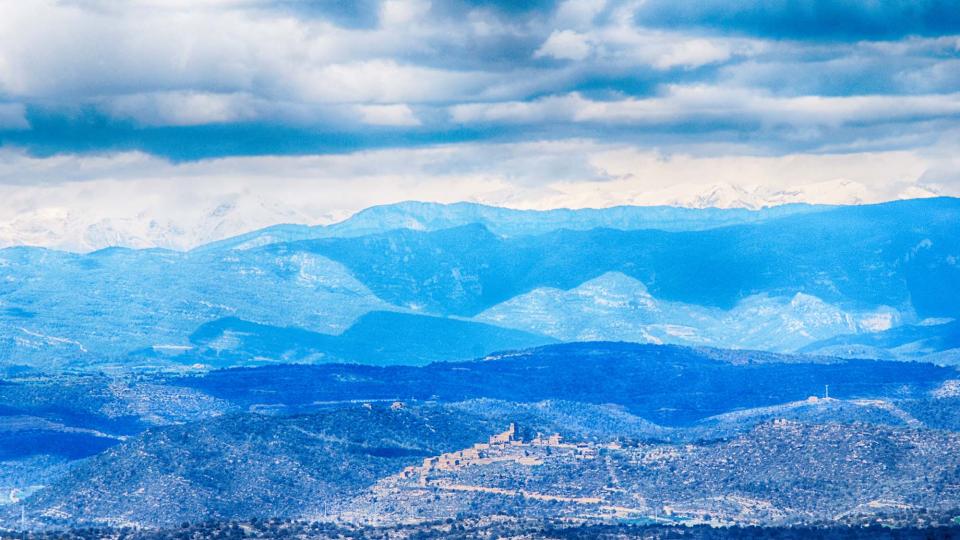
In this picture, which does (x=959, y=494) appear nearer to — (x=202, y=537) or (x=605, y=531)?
(x=605, y=531)

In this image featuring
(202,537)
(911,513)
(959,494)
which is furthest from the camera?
(959,494)

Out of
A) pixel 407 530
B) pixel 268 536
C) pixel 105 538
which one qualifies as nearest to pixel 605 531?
pixel 407 530

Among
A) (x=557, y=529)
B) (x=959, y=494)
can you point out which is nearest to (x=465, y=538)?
(x=557, y=529)

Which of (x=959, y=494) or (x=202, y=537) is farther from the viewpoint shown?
(x=959, y=494)

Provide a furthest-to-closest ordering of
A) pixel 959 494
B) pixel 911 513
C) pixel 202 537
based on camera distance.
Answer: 1. pixel 959 494
2. pixel 911 513
3. pixel 202 537

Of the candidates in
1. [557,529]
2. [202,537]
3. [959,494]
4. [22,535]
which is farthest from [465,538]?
[959,494]

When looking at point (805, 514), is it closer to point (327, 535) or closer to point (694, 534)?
point (694, 534)

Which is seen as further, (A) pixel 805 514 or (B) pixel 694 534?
(A) pixel 805 514
